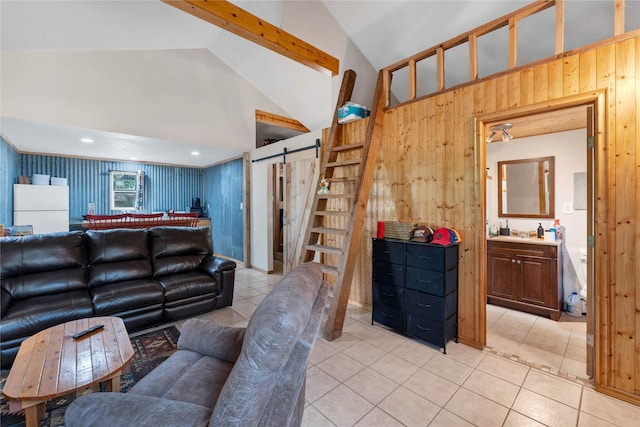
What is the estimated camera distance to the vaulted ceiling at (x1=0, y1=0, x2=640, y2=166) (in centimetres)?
283

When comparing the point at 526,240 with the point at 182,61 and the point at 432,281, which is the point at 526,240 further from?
the point at 182,61

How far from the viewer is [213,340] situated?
1639 millimetres

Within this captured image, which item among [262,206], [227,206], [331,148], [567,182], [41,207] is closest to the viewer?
[567,182]

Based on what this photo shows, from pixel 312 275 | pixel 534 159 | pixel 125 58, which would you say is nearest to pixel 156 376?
pixel 312 275

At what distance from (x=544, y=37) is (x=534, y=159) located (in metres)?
1.48

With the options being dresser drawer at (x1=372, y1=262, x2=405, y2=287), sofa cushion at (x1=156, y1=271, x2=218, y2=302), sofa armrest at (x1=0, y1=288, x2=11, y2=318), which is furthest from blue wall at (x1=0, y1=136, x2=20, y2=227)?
dresser drawer at (x1=372, y1=262, x2=405, y2=287)

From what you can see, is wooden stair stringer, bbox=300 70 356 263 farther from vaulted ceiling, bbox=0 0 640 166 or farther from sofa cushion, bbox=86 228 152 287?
sofa cushion, bbox=86 228 152 287

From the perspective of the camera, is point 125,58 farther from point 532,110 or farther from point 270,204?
point 532,110

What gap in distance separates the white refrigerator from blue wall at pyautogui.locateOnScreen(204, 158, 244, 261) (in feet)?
9.09

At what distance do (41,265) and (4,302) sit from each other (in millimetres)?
418

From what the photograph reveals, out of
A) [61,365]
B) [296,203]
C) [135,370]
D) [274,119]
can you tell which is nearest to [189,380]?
[61,365]

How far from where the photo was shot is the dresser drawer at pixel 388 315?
280 centimetres

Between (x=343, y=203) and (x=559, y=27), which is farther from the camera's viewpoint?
(x=343, y=203)

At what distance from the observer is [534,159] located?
12.2ft
